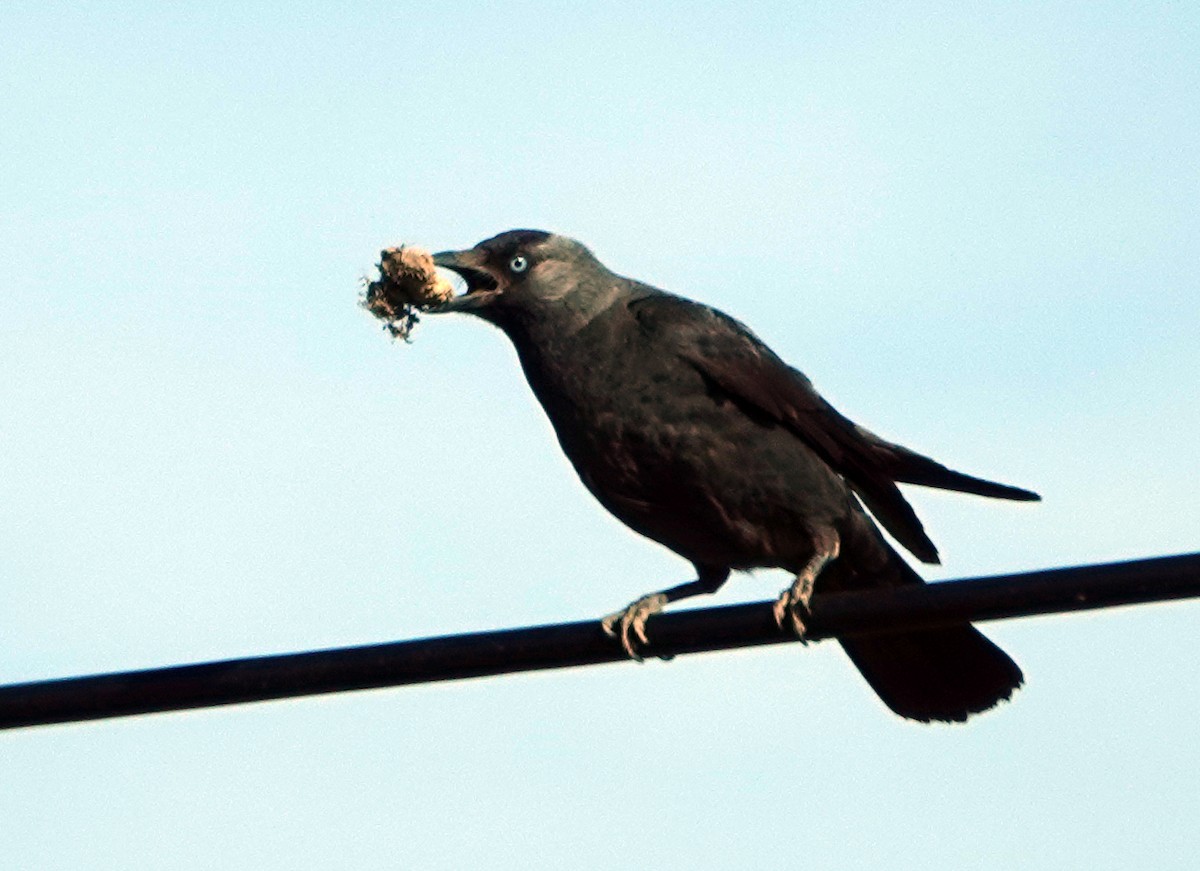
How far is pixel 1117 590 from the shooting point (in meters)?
4.02

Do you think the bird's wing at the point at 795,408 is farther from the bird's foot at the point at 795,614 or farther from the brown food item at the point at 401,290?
the bird's foot at the point at 795,614

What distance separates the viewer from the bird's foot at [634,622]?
4605 mm

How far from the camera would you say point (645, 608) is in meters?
6.50

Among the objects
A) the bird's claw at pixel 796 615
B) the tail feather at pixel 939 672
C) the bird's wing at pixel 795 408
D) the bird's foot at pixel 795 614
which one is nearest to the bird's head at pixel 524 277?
the bird's wing at pixel 795 408

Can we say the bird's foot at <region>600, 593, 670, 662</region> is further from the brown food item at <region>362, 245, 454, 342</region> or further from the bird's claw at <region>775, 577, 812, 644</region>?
the brown food item at <region>362, 245, 454, 342</region>

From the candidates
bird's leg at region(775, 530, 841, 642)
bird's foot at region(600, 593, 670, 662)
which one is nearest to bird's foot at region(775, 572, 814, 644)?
bird's foot at region(600, 593, 670, 662)

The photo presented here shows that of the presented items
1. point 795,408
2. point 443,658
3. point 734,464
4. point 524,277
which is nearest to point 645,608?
point 734,464

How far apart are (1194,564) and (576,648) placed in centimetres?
131

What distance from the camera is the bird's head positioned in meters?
7.37

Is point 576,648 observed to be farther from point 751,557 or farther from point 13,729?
point 751,557

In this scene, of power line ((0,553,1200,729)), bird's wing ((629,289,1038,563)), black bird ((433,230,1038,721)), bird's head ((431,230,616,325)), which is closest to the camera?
power line ((0,553,1200,729))

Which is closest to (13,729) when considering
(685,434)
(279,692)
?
(279,692)

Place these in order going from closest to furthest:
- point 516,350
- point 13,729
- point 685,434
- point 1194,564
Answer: point 1194,564, point 13,729, point 685,434, point 516,350

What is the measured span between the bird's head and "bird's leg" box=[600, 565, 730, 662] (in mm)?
1047
